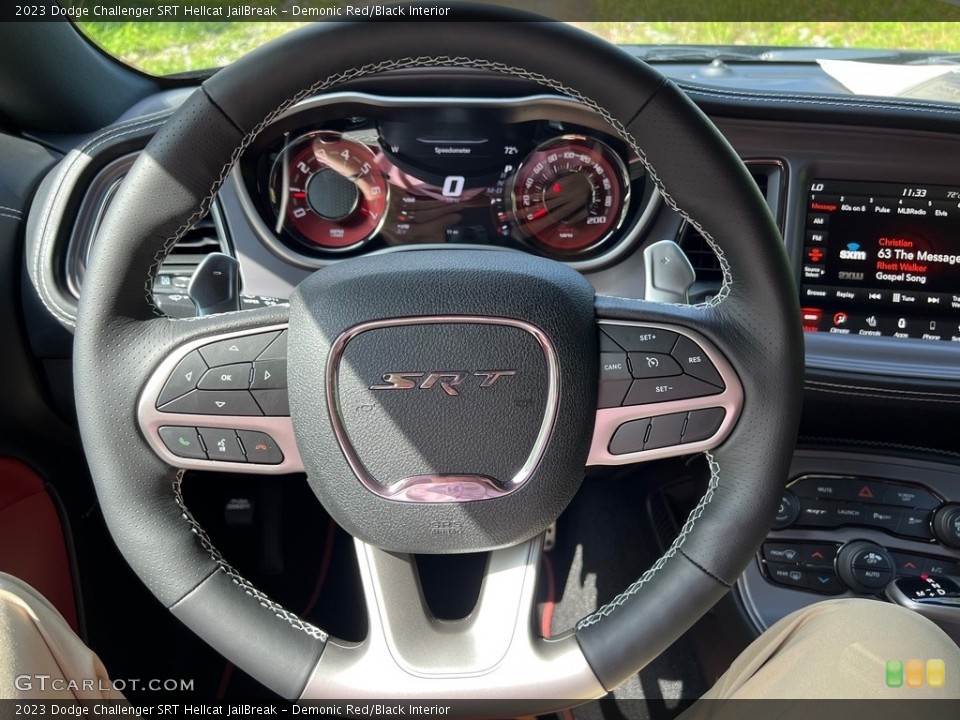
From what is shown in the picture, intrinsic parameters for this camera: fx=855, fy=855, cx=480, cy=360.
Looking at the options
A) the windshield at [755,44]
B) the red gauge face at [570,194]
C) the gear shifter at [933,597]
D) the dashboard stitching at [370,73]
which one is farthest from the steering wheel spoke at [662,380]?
the windshield at [755,44]

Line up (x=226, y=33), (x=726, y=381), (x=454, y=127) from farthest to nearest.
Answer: (x=226, y=33), (x=454, y=127), (x=726, y=381)

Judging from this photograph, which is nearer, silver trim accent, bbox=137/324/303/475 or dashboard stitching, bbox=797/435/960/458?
silver trim accent, bbox=137/324/303/475

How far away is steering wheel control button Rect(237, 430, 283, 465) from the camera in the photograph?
0.93 metres

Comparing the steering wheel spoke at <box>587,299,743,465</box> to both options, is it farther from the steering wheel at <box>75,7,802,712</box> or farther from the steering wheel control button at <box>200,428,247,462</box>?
the steering wheel control button at <box>200,428,247,462</box>

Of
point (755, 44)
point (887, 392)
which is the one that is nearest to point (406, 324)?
point (887, 392)

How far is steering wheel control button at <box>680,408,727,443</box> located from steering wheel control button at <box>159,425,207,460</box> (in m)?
0.53

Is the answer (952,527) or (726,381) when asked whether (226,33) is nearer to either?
(726,381)

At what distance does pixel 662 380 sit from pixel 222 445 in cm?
48

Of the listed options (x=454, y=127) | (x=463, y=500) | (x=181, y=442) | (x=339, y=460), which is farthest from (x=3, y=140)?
(x=463, y=500)

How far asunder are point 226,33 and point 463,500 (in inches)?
47.1

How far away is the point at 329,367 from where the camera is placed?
35.3 inches

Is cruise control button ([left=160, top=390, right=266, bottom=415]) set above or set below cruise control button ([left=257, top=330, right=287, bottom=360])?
below

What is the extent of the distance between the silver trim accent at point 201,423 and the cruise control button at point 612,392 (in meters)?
0.34

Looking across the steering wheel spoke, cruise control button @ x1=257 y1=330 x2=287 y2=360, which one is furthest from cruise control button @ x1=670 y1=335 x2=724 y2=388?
cruise control button @ x1=257 y1=330 x2=287 y2=360
